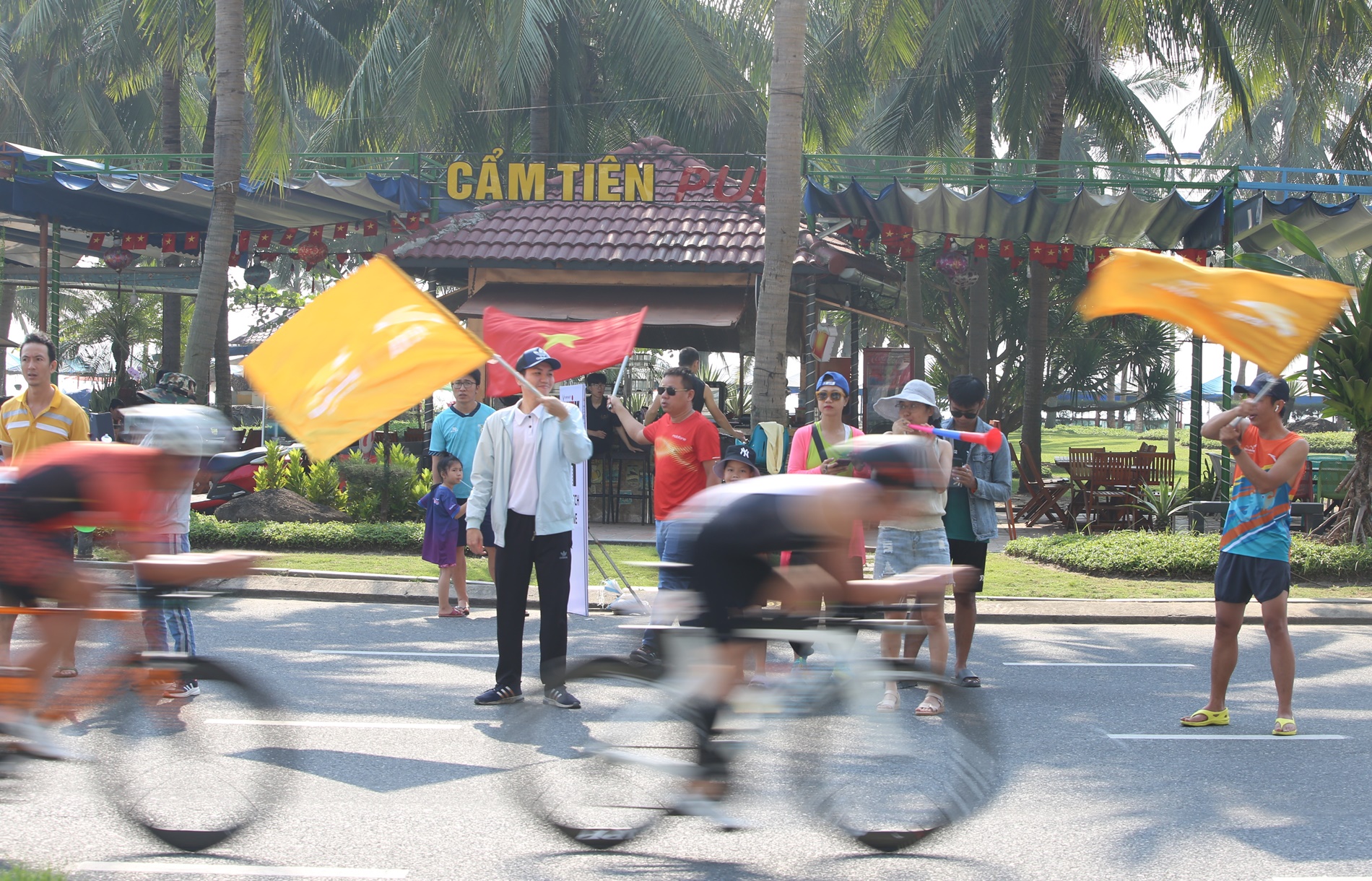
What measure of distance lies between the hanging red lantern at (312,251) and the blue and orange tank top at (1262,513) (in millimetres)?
14936

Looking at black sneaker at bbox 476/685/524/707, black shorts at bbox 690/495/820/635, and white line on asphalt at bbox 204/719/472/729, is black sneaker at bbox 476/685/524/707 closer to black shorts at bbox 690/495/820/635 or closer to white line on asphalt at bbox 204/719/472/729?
white line on asphalt at bbox 204/719/472/729

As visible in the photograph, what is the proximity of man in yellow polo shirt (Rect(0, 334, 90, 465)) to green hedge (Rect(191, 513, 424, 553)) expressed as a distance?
578cm

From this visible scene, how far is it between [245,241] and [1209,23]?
1466cm

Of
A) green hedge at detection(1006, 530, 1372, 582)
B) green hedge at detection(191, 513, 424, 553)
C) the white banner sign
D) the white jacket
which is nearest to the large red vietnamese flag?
the white banner sign

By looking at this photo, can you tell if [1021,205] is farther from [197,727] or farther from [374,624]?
[197,727]

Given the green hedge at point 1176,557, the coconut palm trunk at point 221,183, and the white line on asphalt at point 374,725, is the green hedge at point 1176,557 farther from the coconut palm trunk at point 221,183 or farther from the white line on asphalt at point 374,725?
the coconut palm trunk at point 221,183

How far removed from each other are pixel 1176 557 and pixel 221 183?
443 inches

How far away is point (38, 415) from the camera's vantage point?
6754 millimetres

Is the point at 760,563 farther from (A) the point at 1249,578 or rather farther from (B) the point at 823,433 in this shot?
(A) the point at 1249,578

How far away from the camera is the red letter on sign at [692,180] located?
61.3 ft

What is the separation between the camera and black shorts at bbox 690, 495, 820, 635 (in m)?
4.10

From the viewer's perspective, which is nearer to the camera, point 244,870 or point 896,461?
point 244,870

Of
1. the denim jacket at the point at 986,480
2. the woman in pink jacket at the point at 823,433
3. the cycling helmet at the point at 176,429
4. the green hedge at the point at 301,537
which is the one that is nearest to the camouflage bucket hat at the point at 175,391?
the green hedge at the point at 301,537

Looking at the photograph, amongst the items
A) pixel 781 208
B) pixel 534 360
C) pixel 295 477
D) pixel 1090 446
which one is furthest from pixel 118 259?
pixel 1090 446
